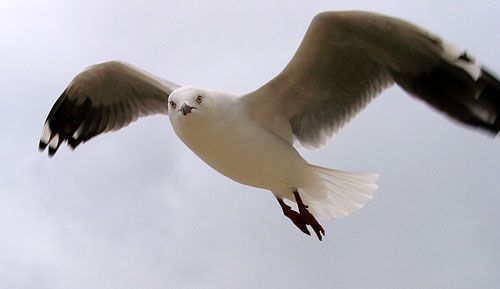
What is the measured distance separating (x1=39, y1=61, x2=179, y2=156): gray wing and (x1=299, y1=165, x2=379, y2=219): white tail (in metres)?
1.13

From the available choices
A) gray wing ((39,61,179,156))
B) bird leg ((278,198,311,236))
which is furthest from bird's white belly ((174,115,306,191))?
gray wing ((39,61,179,156))

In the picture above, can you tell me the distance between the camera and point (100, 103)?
21.2 feet

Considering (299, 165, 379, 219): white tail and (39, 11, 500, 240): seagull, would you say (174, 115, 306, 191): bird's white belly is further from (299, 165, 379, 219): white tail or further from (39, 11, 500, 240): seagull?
(299, 165, 379, 219): white tail

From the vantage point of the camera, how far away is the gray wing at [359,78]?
15.8 ft

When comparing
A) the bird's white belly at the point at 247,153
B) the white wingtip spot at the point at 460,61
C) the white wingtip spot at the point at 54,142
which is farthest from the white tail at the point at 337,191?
the white wingtip spot at the point at 54,142

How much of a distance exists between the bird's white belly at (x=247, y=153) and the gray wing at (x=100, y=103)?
943mm

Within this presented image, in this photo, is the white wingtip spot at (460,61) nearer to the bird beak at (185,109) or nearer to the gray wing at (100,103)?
the bird beak at (185,109)

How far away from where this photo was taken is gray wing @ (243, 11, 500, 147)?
481 cm

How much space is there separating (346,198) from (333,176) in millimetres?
182

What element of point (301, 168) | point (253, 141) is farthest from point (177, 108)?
point (301, 168)

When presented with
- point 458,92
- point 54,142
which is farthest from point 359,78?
point 54,142

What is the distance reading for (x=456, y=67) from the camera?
15.8ft

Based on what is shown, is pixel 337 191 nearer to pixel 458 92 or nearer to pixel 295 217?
pixel 295 217

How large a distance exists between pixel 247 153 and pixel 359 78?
731 mm
